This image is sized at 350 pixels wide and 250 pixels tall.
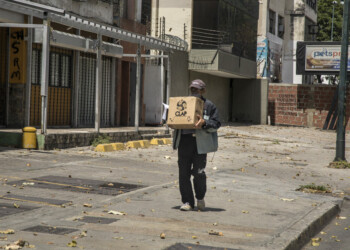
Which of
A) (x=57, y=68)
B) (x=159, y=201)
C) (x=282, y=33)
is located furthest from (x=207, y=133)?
(x=282, y=33)

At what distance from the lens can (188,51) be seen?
113 ft

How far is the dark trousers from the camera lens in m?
9.16

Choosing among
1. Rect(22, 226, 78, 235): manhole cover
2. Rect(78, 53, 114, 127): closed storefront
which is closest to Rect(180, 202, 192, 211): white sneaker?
Rect(22, 226, 78, 235): manhole cover

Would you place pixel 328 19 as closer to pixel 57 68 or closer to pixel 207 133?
pixel 57 68

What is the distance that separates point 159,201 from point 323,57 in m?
33.9

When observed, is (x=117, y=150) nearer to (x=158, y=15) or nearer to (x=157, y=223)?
(x=157, y=223)

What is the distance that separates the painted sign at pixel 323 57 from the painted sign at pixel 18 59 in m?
26.4

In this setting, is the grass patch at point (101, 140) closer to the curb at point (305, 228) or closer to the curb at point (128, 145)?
the curb at point (128, 145)

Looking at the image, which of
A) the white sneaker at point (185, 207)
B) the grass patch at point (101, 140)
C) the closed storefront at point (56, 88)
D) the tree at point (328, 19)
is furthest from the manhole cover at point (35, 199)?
the tree at point (328, 19)

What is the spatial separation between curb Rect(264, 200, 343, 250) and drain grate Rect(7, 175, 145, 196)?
308 centimetres

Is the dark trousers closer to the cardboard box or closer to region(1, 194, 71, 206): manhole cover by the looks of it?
the cardboard box

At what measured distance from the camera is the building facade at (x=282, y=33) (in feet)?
153

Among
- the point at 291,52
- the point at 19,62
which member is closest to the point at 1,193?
the point at 19,62

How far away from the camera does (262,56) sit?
45.8 meters
